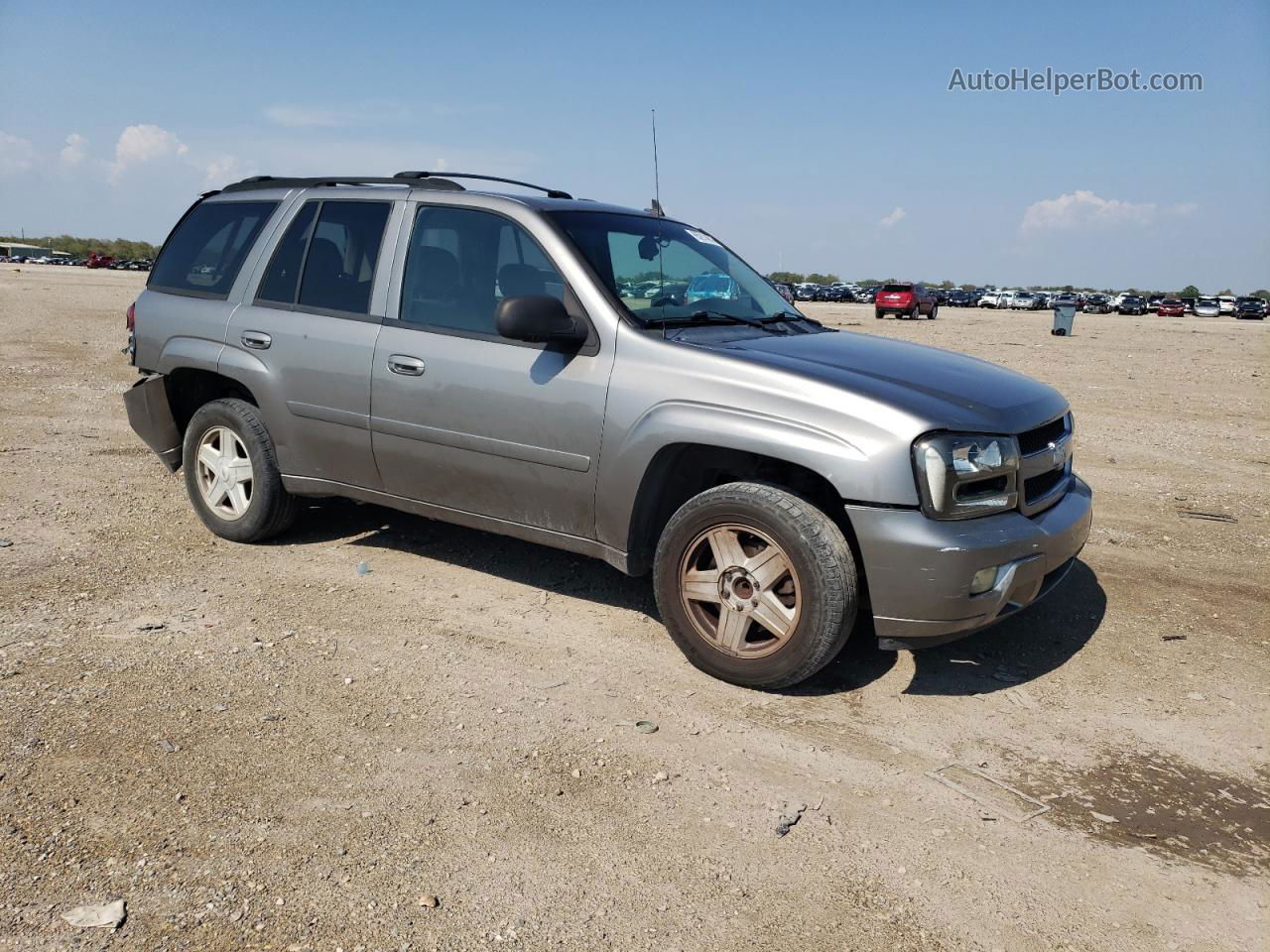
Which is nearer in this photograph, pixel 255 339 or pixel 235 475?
pixel 255 339

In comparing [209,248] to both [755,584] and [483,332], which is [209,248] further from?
[755,584]

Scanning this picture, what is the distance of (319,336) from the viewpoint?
5.16m

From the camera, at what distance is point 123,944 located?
2.47m

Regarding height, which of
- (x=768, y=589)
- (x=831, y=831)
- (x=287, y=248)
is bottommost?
(x=831, y=831)

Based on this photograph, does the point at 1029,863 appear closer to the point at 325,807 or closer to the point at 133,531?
the point at 325,807

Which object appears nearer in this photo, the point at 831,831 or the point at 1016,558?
the point at 831,831

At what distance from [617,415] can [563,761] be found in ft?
4.75

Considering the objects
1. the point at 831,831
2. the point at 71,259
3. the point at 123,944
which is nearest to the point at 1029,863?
the point at 831,831

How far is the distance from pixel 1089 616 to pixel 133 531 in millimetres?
5157

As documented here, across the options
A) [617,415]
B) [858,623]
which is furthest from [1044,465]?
[617,415]

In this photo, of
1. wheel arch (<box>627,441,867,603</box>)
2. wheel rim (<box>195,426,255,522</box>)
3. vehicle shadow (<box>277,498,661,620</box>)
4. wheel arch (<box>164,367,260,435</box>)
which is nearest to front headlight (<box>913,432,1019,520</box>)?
wheel arch (<box>627,441,867,603</box>)

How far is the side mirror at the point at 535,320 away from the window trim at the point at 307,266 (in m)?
1.04

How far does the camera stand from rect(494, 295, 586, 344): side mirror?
418cm

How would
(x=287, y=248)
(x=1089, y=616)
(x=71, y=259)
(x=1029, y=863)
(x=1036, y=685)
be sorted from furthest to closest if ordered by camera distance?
(x=71, y=259) → (x=287, y=248) → (x=1089, y=616) → (x=1036, y=685) → (x=1029, y=863)
